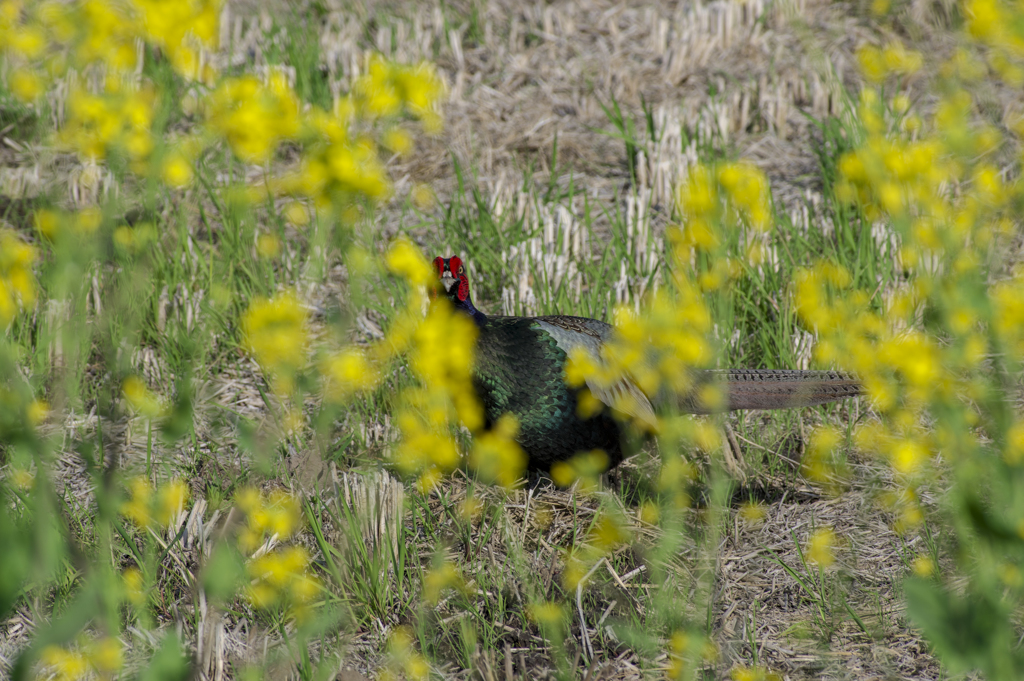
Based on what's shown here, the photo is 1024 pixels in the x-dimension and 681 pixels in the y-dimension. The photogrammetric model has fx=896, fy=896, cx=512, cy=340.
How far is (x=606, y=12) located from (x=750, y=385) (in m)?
3.85

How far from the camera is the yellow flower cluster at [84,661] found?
166 centimetres

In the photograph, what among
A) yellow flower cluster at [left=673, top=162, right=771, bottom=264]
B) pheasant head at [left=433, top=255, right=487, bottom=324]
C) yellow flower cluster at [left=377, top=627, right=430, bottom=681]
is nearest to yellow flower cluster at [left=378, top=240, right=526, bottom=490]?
pheasant head at [left=433, top=255, right=487, bottom=324]

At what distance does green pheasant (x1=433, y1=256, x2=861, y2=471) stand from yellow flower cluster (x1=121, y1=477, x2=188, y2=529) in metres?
0.93

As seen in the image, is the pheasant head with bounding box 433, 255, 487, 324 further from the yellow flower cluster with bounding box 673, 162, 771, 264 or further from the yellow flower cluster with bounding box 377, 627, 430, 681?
the yellow flower cluster with bounding box 377, 627, 430, 681

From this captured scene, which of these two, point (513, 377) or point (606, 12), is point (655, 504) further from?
point (606, 12)

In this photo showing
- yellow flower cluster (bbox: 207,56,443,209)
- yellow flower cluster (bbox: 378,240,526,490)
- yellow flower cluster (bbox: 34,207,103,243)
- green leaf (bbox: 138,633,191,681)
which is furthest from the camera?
yellow flower cluster (bbox: 34,207,103,243)

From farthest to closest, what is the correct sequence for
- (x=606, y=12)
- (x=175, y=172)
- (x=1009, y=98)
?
1. (x=606, y=12)
2. (x=1009, y=98)
3. (x=175, y=172)

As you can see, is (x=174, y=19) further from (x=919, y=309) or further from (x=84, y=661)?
(x=919, y=309)

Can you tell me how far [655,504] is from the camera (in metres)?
2.86

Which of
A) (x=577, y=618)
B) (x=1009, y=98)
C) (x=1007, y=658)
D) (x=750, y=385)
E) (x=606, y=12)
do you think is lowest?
(x=577, y=618)

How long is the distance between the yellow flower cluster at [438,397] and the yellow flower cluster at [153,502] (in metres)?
0.63

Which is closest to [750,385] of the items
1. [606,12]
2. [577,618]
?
[577,618]

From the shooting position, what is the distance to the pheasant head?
8.89ft

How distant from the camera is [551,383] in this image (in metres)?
2.77
